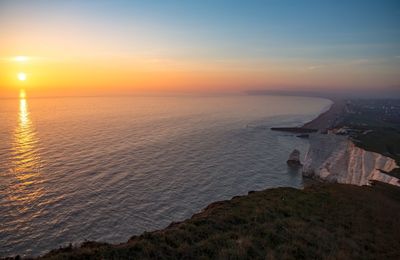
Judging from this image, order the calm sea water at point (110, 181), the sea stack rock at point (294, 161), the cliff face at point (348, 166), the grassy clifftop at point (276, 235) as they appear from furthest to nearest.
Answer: the sea stack rock at point (294, 161)
the cliff face at point (348, 166)
the calm sea water at point (110, 181)
the grassy clifftop at point (276, 235)

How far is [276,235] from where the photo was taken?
15.7m

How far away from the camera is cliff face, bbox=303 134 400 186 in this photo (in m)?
47.9

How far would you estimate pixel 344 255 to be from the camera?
13.2 metres

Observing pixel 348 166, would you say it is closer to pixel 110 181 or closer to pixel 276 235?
pixel 276 235

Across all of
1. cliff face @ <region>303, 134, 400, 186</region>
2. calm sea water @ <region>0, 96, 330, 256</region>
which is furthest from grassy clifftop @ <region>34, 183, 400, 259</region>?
cliff face @ <region>303, 134, 400, 186</region>

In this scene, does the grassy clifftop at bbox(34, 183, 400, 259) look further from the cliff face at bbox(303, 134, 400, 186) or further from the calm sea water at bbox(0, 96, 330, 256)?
the cliff face at bbox(303, 134, 400, 186)

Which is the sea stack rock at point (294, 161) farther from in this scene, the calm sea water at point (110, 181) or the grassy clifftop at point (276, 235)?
the grassy clifftop at point (276, 235)

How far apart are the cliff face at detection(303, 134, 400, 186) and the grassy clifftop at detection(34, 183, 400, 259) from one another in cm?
2420

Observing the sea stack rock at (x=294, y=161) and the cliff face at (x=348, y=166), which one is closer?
the cliff face at (x=348, y=166)

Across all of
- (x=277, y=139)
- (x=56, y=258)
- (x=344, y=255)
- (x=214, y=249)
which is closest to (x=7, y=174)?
(x=56, y=258)

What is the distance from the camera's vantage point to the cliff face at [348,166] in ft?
157

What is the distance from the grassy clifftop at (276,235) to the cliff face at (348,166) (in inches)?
953

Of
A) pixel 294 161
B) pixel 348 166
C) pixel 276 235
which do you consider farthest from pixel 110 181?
pixel 348 166

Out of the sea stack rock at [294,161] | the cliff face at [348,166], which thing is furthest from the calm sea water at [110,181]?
the cliff face at [348,166]
